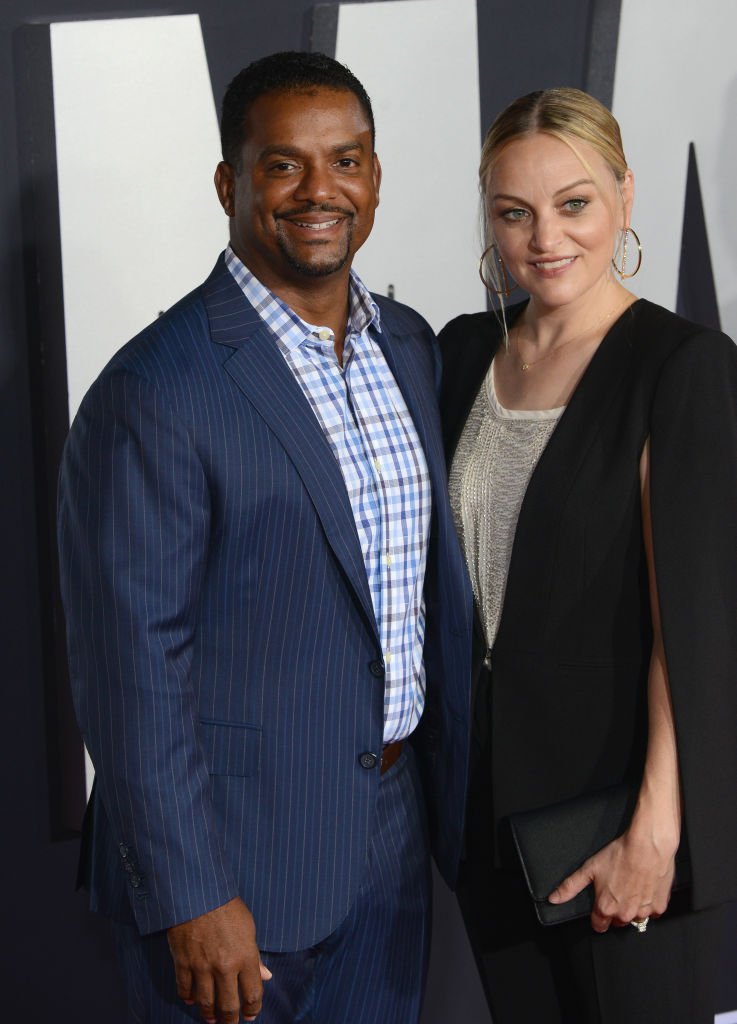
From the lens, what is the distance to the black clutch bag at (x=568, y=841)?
1796 mm

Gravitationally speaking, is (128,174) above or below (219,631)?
above

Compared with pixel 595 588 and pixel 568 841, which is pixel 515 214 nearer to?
pixel 595 588

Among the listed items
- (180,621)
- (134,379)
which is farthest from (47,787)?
(134,379)

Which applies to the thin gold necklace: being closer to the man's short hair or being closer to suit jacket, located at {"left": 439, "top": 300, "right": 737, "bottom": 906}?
suit jacket, located at {"left": 439, "top": 300, "right": 737, "bottom": 906}

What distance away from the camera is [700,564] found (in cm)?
172

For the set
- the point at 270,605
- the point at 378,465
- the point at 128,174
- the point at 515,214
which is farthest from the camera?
the point at 128,174

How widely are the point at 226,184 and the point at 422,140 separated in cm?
86

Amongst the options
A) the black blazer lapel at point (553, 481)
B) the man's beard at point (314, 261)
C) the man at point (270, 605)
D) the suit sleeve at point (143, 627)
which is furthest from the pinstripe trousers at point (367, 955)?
the man's beard at point (314, 261)

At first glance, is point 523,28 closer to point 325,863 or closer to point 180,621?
point 180,621

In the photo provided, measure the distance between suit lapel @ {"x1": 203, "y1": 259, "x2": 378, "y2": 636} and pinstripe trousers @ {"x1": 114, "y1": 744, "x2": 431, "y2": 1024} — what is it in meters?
0.42

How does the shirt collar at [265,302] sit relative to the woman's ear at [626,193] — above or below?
below

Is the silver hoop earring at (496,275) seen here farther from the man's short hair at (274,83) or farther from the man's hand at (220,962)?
the man's hand at (220,962)

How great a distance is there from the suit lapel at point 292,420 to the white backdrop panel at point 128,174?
30.3 inches

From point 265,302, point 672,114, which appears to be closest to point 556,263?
point 265,302
